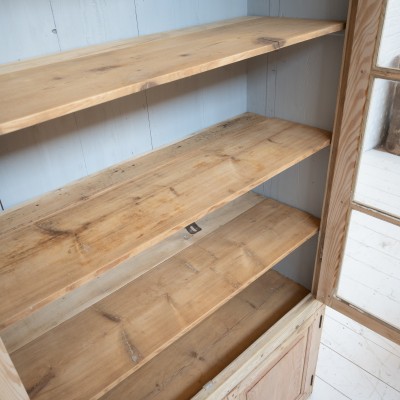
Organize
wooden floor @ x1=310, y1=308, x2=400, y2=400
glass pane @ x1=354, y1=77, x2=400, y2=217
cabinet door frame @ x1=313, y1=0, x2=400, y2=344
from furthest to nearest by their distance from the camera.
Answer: wooden floor @ x1=310, y1=308, x2=400, y2=400, glass pane @ x1=354, y1=77, x2=400, y2=217, cabinet door frame @ x1=313, y1=0, x2=400, y2=344

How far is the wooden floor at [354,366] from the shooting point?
1890mm

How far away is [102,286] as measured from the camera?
133 centimetres

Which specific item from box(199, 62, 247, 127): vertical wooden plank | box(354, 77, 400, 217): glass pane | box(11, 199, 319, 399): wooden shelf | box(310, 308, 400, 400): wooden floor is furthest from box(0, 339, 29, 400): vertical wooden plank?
box(310, 308, 400, 400): wooden floor

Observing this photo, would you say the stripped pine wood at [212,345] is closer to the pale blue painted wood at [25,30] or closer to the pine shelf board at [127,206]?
the pine shelf board at [127,206]

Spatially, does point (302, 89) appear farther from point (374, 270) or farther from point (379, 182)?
point (374, 270)

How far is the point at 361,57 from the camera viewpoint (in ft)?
3.76

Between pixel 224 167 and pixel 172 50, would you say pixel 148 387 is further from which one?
pixel 172 50

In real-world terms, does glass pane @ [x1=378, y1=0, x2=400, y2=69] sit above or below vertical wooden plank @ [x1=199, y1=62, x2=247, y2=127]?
above

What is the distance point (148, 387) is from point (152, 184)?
703mm

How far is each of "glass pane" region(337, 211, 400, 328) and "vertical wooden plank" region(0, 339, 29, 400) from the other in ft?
4.14

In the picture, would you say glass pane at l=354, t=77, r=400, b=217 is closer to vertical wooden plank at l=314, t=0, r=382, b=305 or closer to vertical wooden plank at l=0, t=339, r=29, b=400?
vertical wooden plank at l=314, t=0, r=382, b=305

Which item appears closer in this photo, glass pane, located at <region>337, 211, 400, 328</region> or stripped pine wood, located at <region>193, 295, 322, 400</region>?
stripped pine wood, located at <region>193, 295, 322, 400</region>

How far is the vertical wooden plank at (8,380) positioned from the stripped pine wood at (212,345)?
1.98ft

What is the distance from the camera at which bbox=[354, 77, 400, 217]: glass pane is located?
48.9 inches
